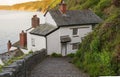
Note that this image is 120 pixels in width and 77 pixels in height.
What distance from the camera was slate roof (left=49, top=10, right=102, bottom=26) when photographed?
45.5 m

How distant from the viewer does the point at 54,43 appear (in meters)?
44.7

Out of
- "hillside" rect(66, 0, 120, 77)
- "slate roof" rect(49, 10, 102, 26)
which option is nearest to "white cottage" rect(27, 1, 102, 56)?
"slate roof" rect(49, 10, 102, 26)

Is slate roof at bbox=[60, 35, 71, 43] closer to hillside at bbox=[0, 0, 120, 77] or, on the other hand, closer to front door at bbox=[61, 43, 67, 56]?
front door at bbox=[61, 43, 67, 56]

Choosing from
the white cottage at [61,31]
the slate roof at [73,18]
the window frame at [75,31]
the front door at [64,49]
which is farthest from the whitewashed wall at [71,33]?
the slate roof at [73,18]

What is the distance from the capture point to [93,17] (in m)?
49.9

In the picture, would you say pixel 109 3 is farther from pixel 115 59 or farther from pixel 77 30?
pixel 115 59

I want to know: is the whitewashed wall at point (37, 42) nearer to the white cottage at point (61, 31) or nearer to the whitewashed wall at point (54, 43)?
the white cottage at point (61, 31)

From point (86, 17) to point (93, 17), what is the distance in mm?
1486

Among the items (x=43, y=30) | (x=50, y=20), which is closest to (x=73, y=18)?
(x=50, y=20)

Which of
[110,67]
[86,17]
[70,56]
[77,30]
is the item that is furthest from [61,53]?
[110,67]

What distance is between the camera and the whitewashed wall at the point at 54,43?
44.1m

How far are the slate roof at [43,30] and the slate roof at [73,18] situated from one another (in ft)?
4.55

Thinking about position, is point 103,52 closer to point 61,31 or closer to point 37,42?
point 61,31

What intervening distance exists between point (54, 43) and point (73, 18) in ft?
17.6
